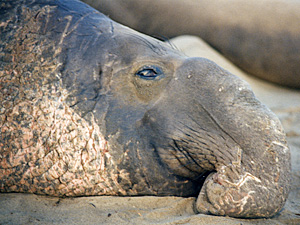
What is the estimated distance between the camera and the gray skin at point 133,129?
216 cm

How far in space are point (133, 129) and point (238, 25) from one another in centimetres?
335

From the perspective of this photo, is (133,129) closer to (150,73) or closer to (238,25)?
(150,73)

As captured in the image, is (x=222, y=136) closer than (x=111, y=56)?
Yes

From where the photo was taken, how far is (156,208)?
2.24 meters

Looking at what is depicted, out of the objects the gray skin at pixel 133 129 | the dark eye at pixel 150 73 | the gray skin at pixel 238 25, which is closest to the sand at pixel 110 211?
the gray skin at pixel 133 129

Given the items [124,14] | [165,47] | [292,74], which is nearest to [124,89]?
[165,47]

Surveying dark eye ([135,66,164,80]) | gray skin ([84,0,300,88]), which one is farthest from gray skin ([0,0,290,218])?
gray skin ([84,0,300,88])

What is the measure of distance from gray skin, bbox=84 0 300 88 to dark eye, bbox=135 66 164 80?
2.58 meters

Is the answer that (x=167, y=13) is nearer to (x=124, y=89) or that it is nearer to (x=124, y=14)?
(x=124, y=14)

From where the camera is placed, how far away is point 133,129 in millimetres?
2246

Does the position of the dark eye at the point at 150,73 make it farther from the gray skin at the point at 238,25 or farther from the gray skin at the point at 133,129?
the gray skin at the point at 238,25

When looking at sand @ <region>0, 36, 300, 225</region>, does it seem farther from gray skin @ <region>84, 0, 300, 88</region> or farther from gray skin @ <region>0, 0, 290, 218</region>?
gray skin @ <region>84, 0, 300, 88</region>

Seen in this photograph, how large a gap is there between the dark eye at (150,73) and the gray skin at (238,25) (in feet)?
8.47

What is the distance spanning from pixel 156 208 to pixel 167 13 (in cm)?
362
